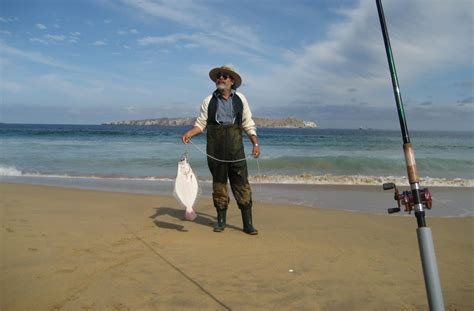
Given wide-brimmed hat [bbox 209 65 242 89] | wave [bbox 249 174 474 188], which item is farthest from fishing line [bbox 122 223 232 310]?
wave [bbox 249 174 474 188]

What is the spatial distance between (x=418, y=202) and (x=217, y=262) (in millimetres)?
2295

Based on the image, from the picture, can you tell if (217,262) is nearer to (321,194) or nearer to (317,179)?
(321,194)

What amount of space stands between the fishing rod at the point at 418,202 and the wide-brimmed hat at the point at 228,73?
9.00ft

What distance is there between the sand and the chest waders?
0.40 metres

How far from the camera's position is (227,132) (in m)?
4.68

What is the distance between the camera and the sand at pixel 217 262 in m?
2.87

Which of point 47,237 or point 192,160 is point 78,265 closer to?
point 47,237

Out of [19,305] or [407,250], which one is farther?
[407,250]

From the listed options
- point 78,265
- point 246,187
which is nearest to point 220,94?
point 246,187

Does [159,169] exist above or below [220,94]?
below

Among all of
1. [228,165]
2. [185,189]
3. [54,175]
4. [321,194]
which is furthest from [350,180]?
[54,175]

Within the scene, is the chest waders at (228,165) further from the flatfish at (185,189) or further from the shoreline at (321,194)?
the shoreline at (321,194)

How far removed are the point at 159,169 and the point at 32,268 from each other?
11040mm

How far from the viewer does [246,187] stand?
15.8ft
